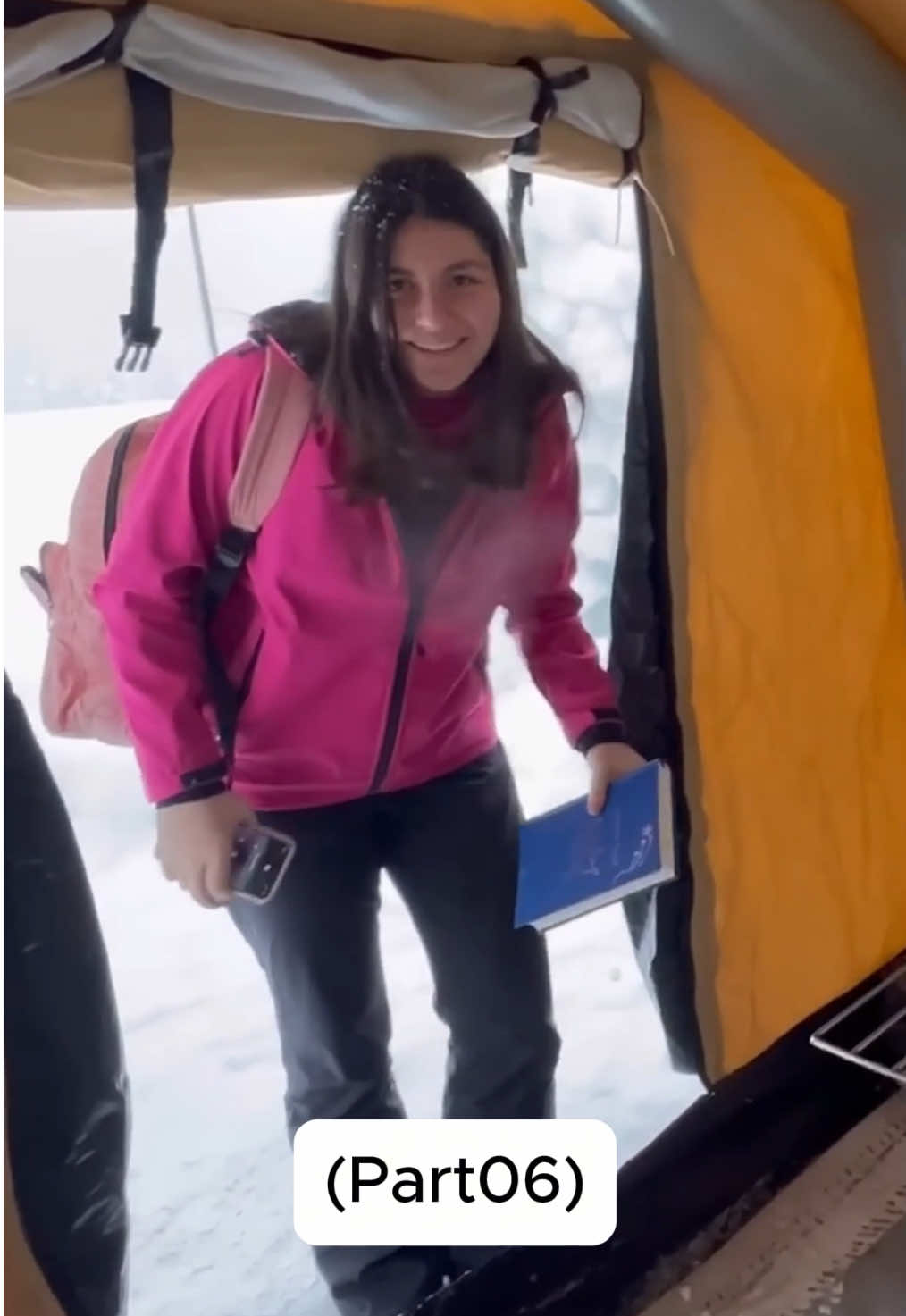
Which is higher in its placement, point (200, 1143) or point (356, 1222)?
point (200, 1143)

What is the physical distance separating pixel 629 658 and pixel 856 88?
503mm

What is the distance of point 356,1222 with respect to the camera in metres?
0.99

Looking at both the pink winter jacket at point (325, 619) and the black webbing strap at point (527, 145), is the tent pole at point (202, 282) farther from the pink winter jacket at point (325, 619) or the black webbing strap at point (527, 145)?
the black webbing strap at point (527, 145)

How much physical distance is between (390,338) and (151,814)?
14.6 inches

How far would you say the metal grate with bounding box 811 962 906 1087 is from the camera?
1.37 m

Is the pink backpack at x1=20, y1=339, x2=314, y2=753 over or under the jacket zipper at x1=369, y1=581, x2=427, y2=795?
over

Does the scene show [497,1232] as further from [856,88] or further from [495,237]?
[856,88]

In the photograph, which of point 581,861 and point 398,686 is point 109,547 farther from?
point 581,861

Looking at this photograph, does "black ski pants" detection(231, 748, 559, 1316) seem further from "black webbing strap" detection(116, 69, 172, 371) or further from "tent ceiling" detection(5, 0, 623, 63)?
"tent ceiling" detection(5, 0, 623, 63)

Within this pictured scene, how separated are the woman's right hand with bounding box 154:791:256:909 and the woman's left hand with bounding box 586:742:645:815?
318 mm

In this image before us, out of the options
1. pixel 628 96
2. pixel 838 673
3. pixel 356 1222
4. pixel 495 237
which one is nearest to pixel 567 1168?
pixel 356 1222

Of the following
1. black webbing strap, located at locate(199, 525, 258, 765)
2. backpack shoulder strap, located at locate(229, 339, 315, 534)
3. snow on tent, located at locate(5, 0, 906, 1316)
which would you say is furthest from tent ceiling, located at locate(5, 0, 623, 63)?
black webbing strap, located at locate(199, 525, 258, 765)

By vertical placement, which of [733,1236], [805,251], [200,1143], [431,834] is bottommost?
[733,1236]

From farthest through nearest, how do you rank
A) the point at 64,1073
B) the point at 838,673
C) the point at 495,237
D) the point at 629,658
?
the point at 838,673 < the point at 629,658 < the point at 495,237 < the point at 64,1073
